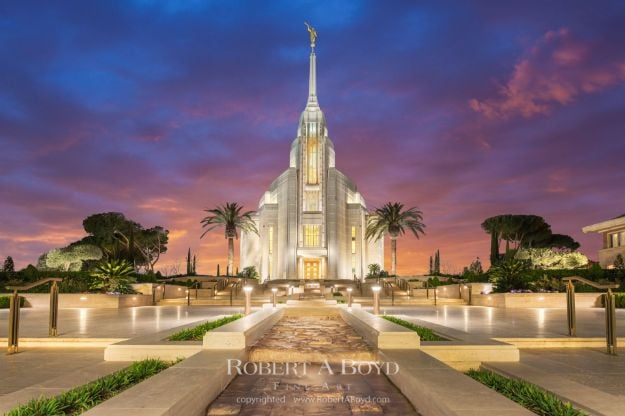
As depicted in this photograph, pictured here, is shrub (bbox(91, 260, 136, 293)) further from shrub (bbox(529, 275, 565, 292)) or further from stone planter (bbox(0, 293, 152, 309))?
shrub (bbox(529, 275, 565, 292))

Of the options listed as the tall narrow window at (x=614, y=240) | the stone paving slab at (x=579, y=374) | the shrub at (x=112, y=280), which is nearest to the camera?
the stone paving slab at (x=579, y=374)

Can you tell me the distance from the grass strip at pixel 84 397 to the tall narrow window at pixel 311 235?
4883 cm

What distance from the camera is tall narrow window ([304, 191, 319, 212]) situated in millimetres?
56438

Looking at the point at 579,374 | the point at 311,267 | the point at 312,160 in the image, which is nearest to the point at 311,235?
the point at 311,267

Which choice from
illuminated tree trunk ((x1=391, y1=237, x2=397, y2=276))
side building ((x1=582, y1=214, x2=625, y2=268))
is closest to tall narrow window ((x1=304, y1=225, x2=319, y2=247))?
illuminated tree trunk ((x1=391, y1=237, x2=397, y2=276))

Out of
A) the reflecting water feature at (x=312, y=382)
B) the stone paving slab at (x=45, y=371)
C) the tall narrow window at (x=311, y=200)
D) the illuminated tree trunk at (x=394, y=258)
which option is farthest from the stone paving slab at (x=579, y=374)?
the tall narrow window at (x=311, y=200)

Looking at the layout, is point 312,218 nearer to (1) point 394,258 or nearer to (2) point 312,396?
(1) point 394,258

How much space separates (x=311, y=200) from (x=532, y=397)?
51823 mm

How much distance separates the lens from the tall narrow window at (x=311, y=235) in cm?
5565

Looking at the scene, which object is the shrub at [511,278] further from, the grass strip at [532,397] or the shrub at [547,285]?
the grass strip at [532,397]

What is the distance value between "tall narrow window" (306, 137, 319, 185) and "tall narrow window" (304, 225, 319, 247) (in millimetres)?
5363

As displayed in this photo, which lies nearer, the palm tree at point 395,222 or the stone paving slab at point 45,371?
the stone paving slab at point 45,371

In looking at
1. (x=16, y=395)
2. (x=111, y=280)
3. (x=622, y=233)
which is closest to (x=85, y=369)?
(x=16, y=395)

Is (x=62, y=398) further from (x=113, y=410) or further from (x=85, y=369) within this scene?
(x=85, y=369)
